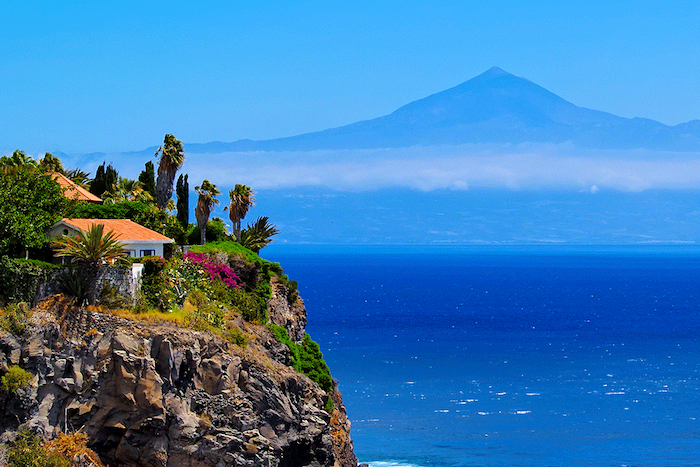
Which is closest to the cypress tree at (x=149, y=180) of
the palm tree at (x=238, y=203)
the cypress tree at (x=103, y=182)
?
the cypress tree at (x=103, y=182)

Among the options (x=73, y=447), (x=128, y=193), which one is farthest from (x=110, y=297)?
(x=128, y=193)

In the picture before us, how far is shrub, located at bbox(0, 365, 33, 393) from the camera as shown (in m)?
30.9

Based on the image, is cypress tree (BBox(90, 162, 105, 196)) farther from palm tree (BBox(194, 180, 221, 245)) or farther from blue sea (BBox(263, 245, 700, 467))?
blue sea (BBox(263, 245, 700, 467))

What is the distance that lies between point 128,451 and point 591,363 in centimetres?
6609

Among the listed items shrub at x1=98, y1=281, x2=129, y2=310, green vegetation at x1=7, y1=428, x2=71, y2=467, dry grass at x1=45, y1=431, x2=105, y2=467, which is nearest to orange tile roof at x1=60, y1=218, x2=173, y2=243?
shrub at x1=98, y1=281, x2=129, y2=310

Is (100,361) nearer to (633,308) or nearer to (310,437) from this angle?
(310,437)

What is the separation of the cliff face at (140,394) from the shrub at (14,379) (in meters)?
0.28

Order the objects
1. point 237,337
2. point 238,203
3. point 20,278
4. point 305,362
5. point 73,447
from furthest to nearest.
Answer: point 238,203, point 305,362, point 237,337, point 20,278, point 73,447

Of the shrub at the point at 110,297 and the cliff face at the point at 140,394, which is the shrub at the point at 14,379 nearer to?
the cliff face at the point at 140,394

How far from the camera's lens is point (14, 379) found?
3111 centimetres

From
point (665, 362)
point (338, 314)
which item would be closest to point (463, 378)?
point (665, 362)

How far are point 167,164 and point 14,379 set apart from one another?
34.3 meters

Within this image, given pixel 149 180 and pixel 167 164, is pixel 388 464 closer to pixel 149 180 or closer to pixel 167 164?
pixel 167 164

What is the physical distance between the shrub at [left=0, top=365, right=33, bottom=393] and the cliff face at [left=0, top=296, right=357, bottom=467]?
28cm
